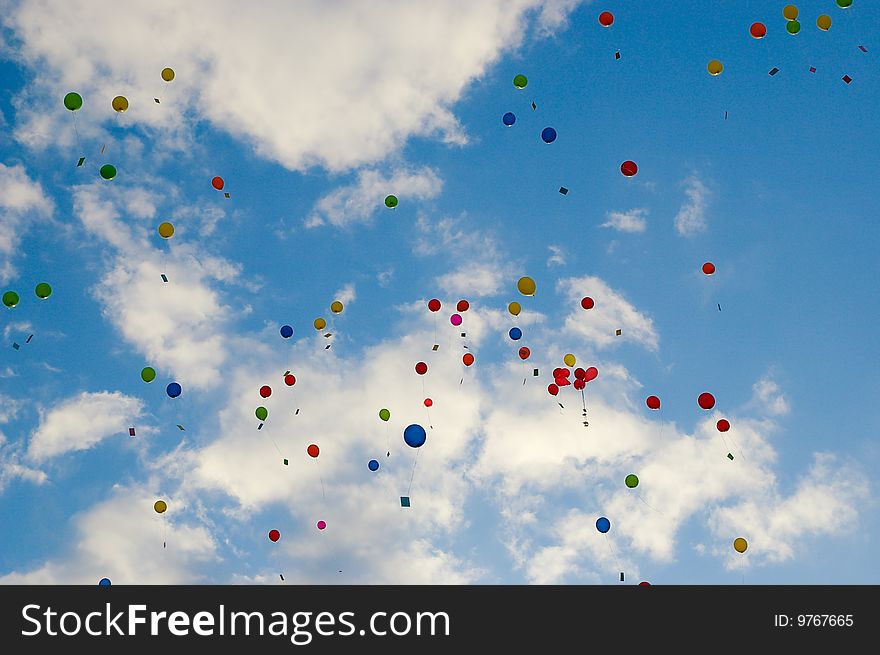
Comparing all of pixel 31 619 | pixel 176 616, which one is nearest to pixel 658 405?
pixel 176 616

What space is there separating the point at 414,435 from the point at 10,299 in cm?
707

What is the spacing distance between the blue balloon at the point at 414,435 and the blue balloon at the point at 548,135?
517 cm

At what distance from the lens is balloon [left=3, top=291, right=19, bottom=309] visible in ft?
38.4

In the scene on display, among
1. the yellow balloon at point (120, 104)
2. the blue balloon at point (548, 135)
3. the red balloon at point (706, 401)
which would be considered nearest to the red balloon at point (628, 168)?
the blue balloon at point (548, 135)

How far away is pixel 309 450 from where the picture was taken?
42.0 ft

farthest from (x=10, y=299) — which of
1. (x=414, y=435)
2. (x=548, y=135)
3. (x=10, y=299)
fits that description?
(x=548, y=135)

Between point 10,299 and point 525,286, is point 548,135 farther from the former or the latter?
point 10,299

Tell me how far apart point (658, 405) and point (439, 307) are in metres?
4.24

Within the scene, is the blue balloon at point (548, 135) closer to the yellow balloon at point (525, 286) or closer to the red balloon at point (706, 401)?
the yellow balloon at point (525, 286)

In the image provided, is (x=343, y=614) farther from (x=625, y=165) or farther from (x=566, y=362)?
(x=625, y=165)

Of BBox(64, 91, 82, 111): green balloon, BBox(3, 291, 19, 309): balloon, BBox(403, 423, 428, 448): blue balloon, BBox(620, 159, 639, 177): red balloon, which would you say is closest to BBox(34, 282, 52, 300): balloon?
BBox(3, 291, 19, 309): balloon

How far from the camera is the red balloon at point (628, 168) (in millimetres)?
12117

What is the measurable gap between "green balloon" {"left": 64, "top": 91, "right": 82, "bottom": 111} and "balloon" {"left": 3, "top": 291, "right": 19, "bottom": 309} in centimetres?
319

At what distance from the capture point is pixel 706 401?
12328 millimetres
